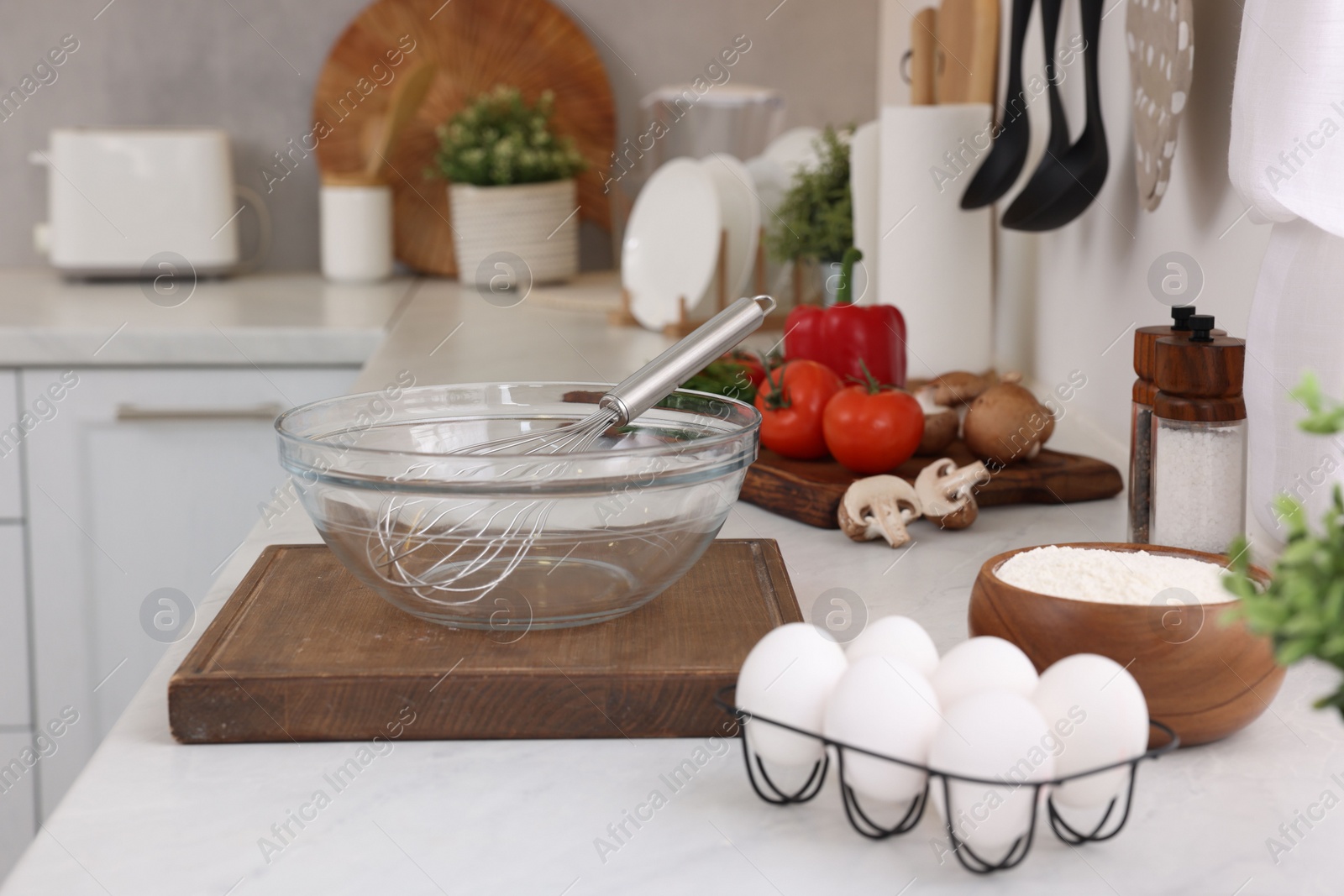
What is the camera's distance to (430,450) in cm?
73

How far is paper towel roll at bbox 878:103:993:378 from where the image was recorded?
128 cm

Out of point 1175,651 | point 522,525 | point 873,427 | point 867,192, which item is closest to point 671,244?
point 867,192

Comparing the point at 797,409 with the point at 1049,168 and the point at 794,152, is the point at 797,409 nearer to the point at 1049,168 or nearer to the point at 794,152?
the point at 1049,168

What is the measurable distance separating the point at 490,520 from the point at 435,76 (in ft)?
5.60

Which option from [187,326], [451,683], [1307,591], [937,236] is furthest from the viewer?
[187,326]

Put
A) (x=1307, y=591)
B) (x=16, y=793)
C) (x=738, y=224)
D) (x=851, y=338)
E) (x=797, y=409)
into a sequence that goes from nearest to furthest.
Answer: (x=1307, y=591) → (x=797, y=409) → (x=851, y=338) → (x=16, y=793) → (x=738, y=224)

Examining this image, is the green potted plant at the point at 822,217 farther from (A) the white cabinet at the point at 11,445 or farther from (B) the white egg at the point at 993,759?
(B) the white egg at the point at 993,759

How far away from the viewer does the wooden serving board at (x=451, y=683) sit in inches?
20.9

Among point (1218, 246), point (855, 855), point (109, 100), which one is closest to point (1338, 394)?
point (1218, 246)

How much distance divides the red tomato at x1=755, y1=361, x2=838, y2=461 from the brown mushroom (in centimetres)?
11

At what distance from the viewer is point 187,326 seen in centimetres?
156

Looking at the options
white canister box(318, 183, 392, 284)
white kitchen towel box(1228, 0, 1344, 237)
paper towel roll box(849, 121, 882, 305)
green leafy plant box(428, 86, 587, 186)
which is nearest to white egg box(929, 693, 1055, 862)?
white kitchen towel box(1228, 0, 1344, 237)

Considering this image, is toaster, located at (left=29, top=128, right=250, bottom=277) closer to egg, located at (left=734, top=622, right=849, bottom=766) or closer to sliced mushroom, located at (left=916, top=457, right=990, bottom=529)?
sliced mushroom, located at (left=916, top=457, right=990, bottom=529)

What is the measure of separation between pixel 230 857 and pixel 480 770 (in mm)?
105
